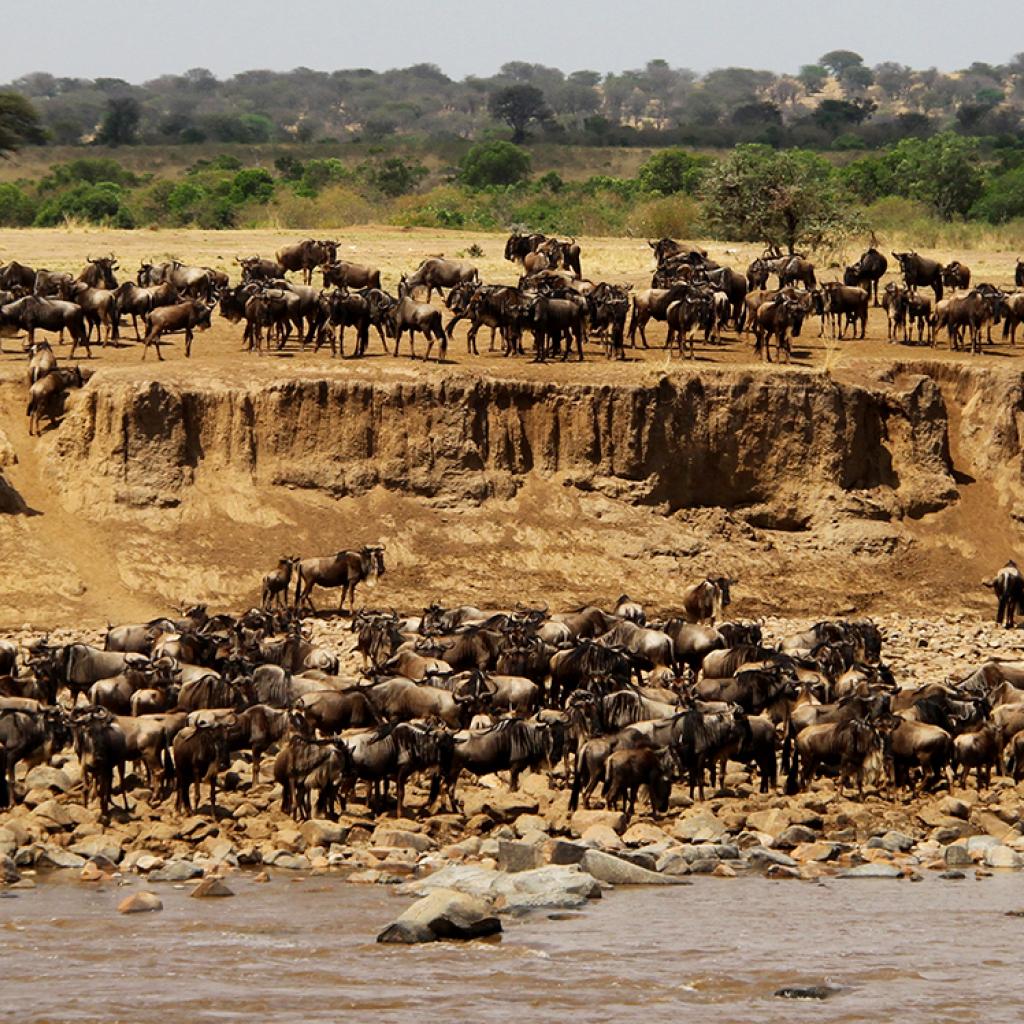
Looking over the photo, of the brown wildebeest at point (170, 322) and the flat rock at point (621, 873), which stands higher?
the brown wildebeest at point (170, 322)

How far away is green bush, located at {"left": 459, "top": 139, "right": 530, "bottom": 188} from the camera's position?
9412 centimetres

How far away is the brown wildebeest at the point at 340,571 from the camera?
31.9 m

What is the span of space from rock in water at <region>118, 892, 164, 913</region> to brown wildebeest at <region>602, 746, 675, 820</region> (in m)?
5.02

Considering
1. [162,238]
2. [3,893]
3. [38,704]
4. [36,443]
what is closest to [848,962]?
[3,893]

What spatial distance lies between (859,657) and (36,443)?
13.8m

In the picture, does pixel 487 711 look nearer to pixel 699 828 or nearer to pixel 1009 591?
pixel 699 828

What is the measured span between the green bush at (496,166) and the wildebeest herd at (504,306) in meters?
51.4

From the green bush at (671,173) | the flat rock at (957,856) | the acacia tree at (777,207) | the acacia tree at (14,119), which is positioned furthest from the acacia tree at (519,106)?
the flat rock at (957,856)

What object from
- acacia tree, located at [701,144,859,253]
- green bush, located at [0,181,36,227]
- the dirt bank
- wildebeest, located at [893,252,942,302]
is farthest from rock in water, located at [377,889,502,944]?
green bush, located at [0,181,36,227]

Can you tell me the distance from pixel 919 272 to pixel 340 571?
1582 cm

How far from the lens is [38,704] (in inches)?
906

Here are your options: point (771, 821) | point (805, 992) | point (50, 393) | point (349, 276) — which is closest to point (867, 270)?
point (349, 276)

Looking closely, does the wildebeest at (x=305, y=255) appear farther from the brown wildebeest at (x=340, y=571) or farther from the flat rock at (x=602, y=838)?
the flat rock at (x=602, y=838)

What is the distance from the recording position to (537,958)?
17.2 m
